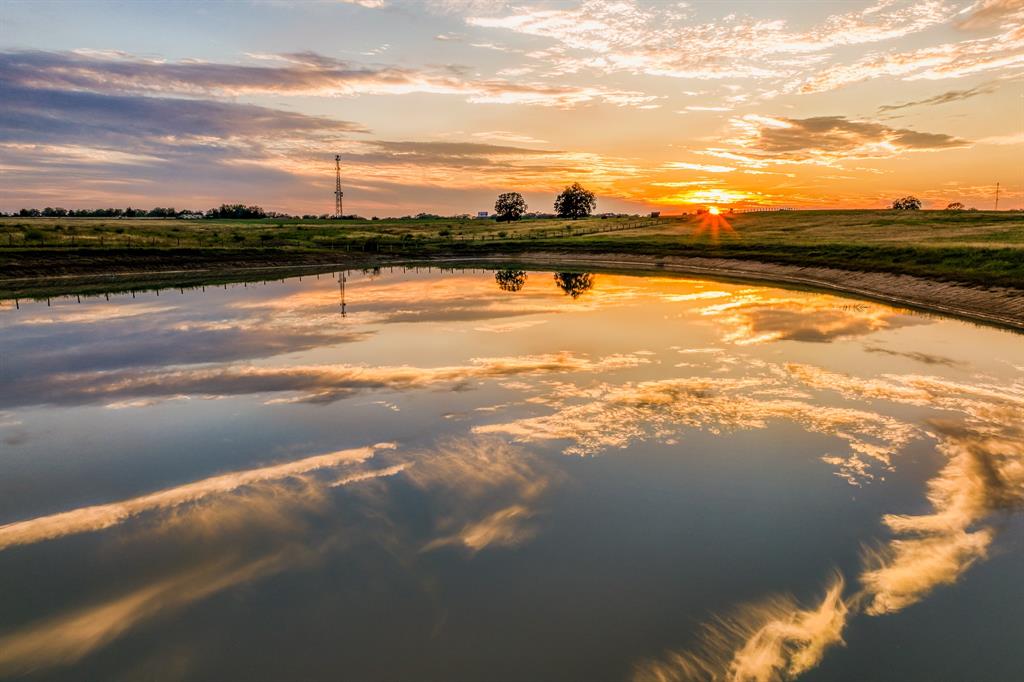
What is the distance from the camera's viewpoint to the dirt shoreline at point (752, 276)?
132 ft

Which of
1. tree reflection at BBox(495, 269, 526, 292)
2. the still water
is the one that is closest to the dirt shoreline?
tree reflection at BBox(495, 269, 526, 292)

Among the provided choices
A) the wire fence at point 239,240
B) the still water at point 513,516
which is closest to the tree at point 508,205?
the wire fence at point 239,240

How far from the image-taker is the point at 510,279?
2704 inches

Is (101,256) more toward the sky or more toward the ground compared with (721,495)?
more toward the sky

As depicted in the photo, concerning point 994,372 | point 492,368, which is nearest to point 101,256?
point 492,368

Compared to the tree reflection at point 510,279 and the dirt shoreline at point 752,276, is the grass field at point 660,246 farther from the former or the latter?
the tree reflection at point 510,279

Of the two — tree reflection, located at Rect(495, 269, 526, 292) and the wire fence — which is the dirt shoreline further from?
tree reflection, located at Rect(495, 269, 526, 292)

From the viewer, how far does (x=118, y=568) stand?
1107 centimetres

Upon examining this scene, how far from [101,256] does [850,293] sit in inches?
2918

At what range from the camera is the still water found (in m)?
9.05

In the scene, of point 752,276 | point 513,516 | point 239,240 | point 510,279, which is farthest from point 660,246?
point 513,516

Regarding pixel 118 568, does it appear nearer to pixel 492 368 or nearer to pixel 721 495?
pixel 721 495

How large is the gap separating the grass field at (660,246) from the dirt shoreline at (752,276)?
42.9 inches

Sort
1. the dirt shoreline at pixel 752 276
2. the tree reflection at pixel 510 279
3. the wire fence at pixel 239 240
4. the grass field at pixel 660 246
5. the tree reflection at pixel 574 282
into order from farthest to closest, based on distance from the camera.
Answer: the wire fence at pixel 239 240
the tree reflection at pixel 510 279
the tree reflection at pixel 574 282
the grass field at pixel 660 246
the dirt shoreline at pixel 752 276
